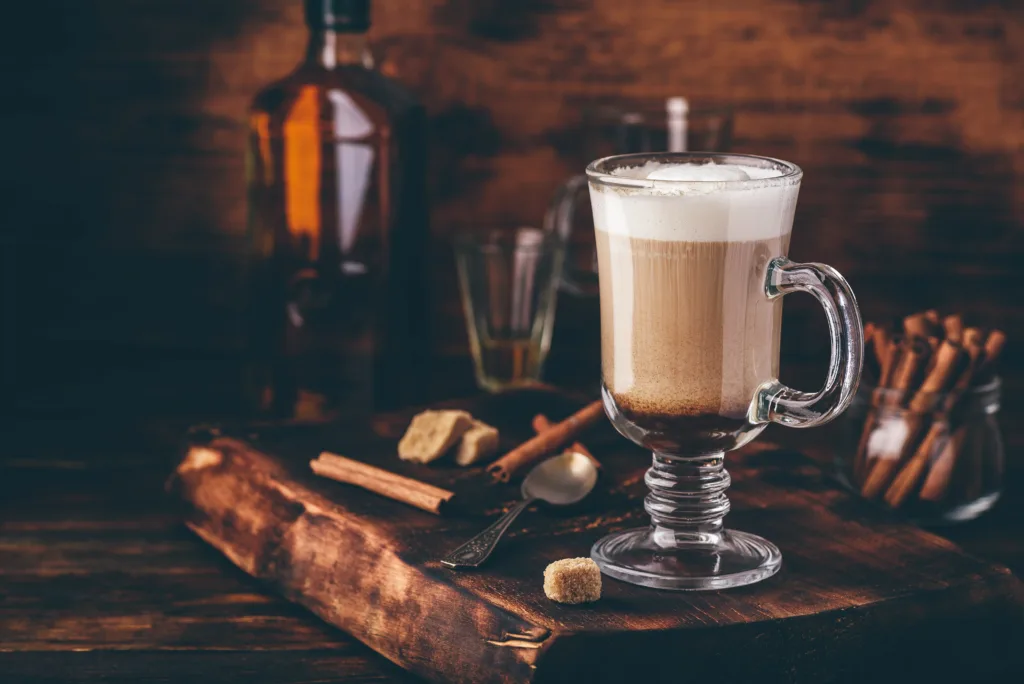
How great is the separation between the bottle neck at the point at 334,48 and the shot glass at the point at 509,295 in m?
0.28

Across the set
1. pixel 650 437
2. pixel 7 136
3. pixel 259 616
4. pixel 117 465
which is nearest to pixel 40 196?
pixel 7 136

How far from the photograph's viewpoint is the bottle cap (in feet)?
5.56

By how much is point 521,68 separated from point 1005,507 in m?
1.00

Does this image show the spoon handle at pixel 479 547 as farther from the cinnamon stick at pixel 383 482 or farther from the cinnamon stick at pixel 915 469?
the cinnamon stick at pixel 915 469

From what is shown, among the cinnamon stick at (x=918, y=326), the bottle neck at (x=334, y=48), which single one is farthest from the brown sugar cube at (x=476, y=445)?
the bottle neck at (x=334, y=48)

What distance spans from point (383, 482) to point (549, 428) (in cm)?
23

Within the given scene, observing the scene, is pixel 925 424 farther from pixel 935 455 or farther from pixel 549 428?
pixel 549 428

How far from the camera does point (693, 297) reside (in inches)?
42.7

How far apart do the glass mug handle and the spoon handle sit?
245 millimetres

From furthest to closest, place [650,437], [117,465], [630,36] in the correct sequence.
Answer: [630,36] → [117,465] → [650,437]

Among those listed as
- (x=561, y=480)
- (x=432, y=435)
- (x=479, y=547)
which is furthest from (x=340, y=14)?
(x=479, y=547)

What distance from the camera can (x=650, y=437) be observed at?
1147mm

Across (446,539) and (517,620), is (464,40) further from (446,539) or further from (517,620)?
(517,620)

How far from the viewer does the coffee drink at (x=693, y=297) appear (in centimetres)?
107
